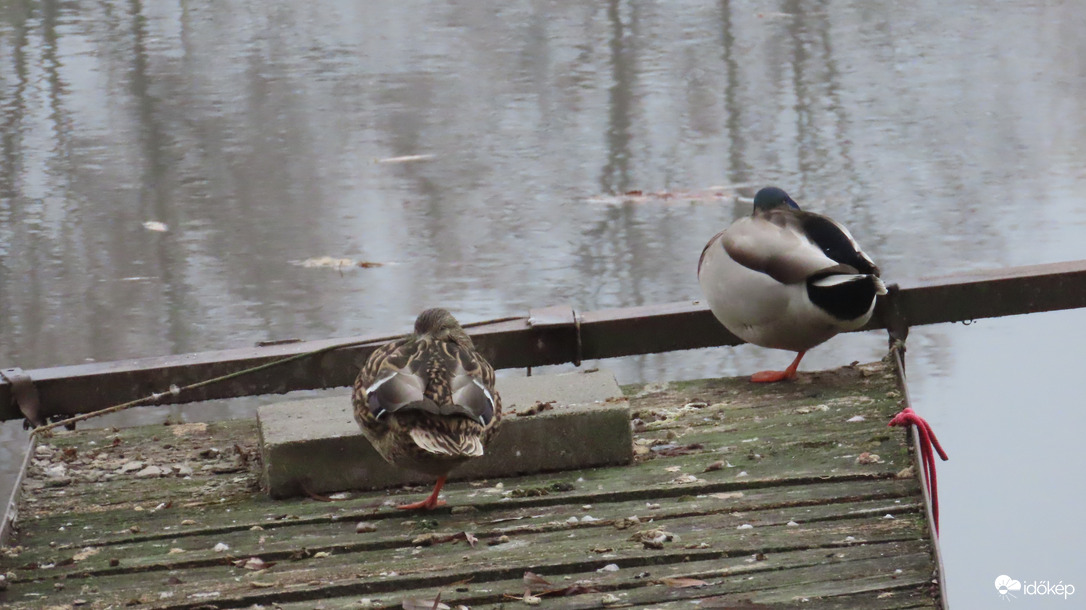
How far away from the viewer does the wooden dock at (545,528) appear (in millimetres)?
3211

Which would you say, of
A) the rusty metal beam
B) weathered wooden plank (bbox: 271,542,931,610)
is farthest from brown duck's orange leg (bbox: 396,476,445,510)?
the rusty metal beam

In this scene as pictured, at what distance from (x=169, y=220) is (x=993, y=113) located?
5332mm

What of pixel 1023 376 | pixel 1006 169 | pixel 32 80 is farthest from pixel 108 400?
pixel 32 80

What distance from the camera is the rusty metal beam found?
4.50 meters

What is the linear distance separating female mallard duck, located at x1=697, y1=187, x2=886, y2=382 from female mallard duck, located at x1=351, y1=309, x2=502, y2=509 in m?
0.98

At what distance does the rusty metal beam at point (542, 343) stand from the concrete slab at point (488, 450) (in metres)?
0.47

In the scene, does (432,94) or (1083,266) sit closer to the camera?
(1083,266)

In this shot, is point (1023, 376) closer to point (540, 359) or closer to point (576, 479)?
point (540, 359)

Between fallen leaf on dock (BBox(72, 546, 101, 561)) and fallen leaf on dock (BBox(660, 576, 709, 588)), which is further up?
fallen leaf on dock (BBox(660, 576, 709, 588))

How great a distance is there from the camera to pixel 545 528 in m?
3.61

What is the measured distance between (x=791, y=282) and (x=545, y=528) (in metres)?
1.22

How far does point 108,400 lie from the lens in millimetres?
4512

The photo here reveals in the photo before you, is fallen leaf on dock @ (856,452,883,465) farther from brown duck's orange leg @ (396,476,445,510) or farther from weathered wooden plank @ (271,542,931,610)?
brown duck's orange leg @ (396,476,445,510)

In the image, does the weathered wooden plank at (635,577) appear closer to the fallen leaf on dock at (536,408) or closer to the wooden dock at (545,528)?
the wooden dock at (545,528)
